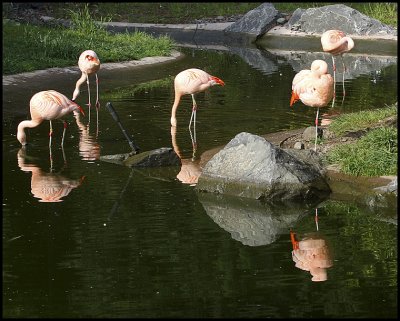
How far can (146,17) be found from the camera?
1094 inches

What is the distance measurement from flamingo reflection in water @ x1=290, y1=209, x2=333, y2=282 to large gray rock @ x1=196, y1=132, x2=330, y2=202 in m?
0.86

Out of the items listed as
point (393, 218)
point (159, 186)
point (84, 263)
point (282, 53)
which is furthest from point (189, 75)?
point (282, 53)

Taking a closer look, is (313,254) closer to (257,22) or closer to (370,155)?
(370,155)

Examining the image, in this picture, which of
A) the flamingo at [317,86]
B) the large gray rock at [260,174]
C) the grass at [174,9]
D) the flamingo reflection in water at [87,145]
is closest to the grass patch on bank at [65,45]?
the flamingo reflection in water at [87,145]

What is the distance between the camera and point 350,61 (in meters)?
20.8

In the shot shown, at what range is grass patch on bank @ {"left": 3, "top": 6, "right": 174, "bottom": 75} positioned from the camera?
1794 cm

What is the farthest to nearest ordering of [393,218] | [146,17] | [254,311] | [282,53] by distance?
[146,17], [282,53], [393,218], [254,311]

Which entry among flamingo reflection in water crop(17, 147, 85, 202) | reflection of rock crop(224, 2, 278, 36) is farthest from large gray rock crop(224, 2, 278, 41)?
flamingo reflection in water crop(17, 147, 85, 202)

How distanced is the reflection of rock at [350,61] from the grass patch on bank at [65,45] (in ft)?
8.76

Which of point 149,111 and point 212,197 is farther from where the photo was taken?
point 149,111

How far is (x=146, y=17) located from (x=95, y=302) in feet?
70.5

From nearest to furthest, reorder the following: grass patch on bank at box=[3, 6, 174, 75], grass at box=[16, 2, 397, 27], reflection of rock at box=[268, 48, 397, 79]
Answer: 1. grass patch on bank at box=[3, 6, 174, 75]
2. reflection of rock at box=[268, 48, 397, 79]
3. grass at box=[16, 2, 397, 27]

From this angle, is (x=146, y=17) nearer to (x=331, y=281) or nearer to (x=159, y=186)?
(x=159, y=186)

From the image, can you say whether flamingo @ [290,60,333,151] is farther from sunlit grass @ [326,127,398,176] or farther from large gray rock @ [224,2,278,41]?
large gray rock @ [224,2,278,41]
